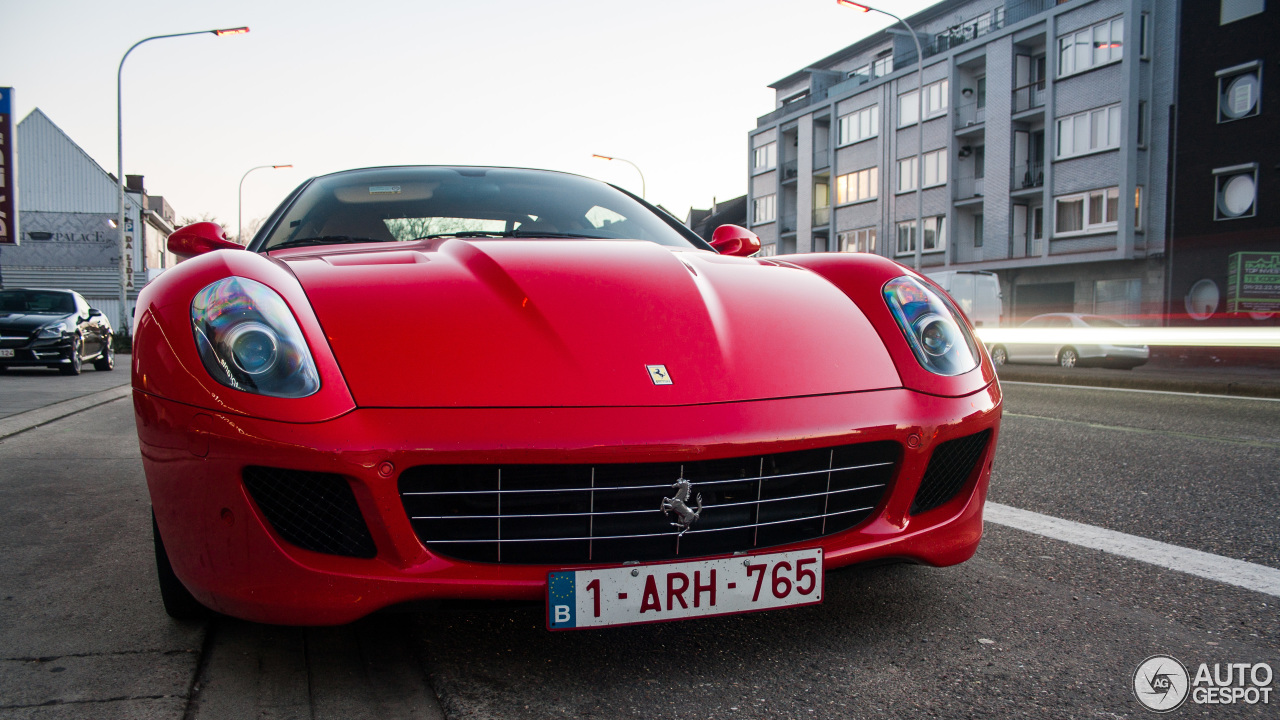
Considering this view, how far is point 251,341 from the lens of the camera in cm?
190

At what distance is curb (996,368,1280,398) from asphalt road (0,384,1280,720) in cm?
798

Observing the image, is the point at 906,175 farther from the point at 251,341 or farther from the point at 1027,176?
the point at 251,341

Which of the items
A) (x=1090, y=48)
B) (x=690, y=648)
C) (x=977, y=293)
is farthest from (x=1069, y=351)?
(x=690, y=648)

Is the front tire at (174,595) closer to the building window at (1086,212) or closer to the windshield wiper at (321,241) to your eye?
the windshield wiper at (321,241)

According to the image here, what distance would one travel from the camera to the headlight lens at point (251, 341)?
183cm

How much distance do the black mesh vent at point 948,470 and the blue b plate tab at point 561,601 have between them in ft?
2.61

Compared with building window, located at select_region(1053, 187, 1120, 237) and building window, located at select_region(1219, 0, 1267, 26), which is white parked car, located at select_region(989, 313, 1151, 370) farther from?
building window, located at select_region(1219, 0, 1267, 26)

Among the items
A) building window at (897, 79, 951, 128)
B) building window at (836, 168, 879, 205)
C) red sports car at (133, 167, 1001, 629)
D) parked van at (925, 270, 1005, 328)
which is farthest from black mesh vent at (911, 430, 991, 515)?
building window at (836, 168, 879, 205)

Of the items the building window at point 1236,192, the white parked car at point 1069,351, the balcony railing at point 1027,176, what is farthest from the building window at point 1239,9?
the white parked car at point 1069,351

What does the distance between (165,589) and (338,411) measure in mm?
814

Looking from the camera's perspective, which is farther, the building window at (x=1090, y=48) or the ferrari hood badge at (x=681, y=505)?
the building window at (x=1090, y=48)

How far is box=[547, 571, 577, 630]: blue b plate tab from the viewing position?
1.72 metres

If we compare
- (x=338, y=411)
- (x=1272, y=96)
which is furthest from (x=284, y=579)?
(x=1272, y=96)

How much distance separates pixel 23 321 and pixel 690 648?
13817 mm
